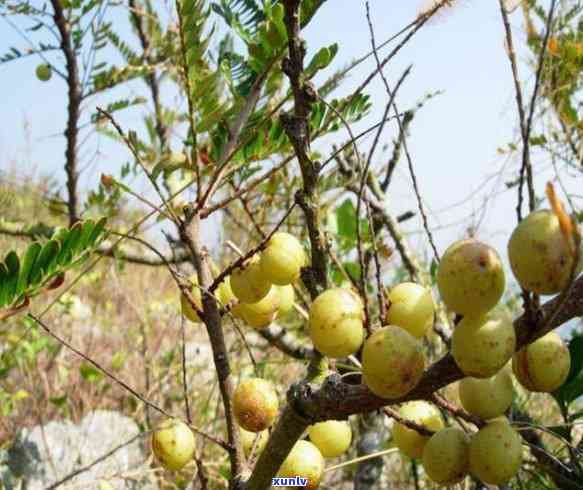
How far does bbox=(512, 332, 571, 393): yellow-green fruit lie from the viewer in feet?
1.99

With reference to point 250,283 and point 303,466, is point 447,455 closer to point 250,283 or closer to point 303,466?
point 303,466

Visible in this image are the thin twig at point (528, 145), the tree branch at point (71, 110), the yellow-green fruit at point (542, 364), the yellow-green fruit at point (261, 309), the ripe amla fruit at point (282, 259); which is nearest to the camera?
the thin twig at point (528, 145)

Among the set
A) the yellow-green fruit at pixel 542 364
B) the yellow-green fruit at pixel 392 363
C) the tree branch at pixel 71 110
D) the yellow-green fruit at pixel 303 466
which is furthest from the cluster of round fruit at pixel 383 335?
the tree branch at pixel 71 110

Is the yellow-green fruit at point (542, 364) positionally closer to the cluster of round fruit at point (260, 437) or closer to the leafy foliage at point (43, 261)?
the cluster of round fruit at point (260, 437)

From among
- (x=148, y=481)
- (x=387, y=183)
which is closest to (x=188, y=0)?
(x=387, y=183)

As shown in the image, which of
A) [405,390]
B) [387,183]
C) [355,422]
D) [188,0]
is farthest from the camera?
[355,422]

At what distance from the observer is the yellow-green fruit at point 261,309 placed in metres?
0.86

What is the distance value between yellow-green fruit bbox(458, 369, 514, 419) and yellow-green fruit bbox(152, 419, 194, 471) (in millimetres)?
390

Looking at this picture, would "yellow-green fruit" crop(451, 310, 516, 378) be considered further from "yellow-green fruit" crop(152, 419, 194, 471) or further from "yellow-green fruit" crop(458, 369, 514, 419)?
"yellow-green fruit" crop(152, 419, 194, 471)

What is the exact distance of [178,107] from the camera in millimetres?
2000

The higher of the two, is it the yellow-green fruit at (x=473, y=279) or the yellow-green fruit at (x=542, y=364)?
the yellow-green fruit at (x=473, y=279)

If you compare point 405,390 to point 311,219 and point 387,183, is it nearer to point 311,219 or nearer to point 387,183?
point 311,219

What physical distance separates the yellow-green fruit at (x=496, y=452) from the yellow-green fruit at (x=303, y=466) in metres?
0.21

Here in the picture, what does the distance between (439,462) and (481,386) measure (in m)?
0.09
